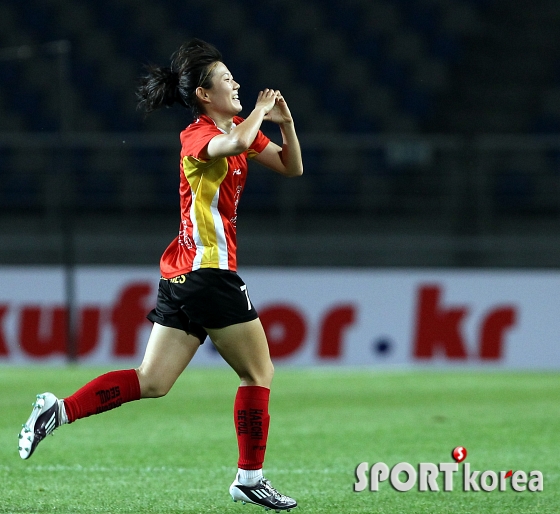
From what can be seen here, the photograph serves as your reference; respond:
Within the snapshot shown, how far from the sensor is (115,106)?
61.1ft

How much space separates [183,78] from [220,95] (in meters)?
0.19

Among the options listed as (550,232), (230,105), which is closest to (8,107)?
(550,232)

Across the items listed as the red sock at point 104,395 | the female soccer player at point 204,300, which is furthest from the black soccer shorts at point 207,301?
the red sock at point 104,395

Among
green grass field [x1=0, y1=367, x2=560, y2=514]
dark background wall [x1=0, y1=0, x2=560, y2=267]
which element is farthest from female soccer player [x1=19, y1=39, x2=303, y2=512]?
dark background wall [x1=0, y1=0, x2=560, y2=267]

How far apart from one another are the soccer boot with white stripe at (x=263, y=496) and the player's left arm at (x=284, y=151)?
1385 millimetres

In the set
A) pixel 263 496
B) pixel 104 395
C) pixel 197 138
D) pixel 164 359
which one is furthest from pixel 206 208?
pixel 263 496

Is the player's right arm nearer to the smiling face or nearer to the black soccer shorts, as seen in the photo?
the smiling face

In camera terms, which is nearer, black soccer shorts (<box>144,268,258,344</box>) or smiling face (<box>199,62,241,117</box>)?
black soccer shorts (<box>144,268,258,344</box>)

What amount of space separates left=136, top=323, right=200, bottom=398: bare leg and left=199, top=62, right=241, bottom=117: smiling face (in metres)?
0.97

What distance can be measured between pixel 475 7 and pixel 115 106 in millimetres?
6403

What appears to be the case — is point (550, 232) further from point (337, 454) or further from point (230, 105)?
point (230, 105)

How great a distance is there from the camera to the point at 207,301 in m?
4.76

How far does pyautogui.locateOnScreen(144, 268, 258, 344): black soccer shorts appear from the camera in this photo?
4.76 meters

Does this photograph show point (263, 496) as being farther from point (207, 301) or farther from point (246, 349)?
point (207, 301)
